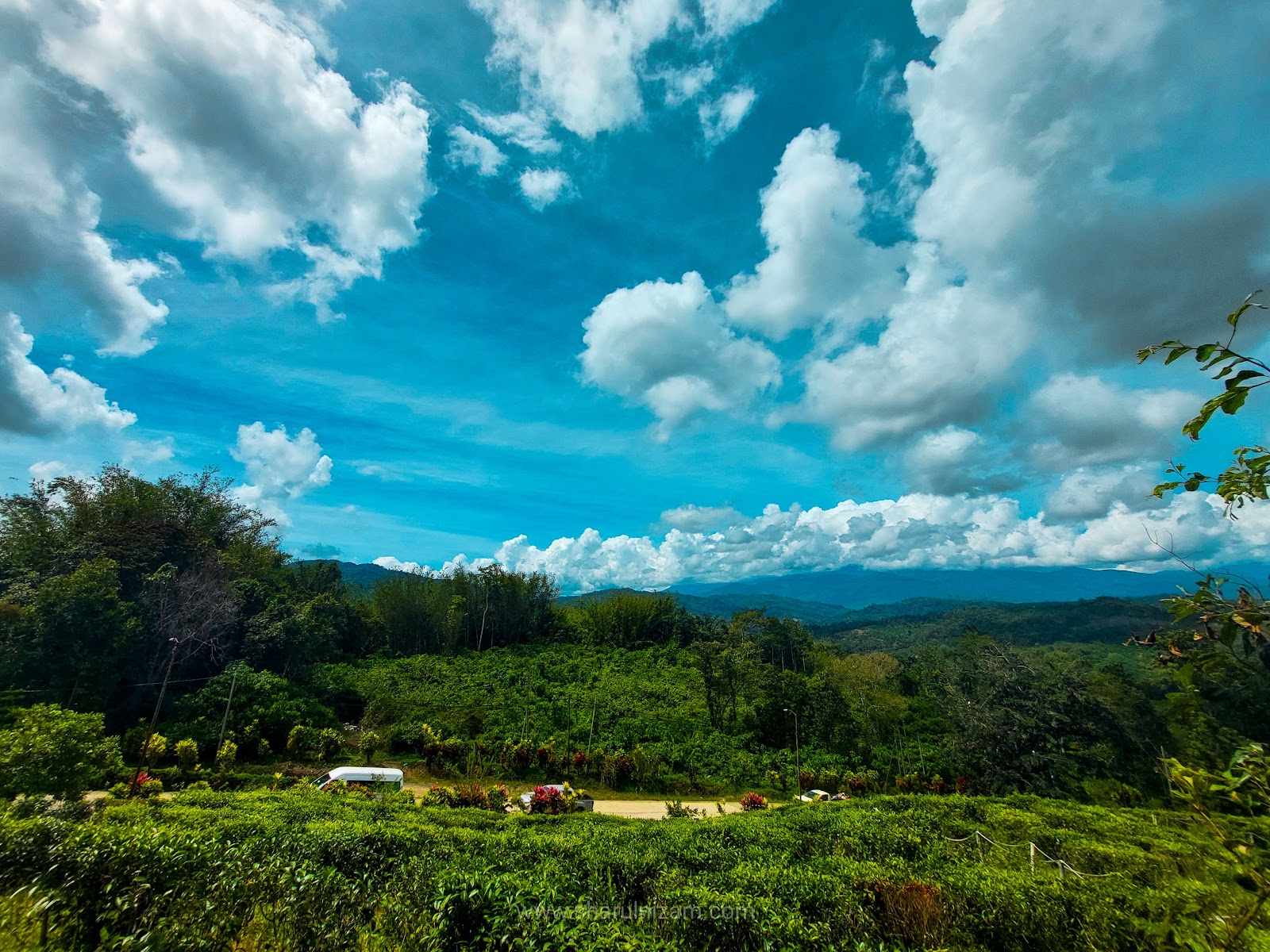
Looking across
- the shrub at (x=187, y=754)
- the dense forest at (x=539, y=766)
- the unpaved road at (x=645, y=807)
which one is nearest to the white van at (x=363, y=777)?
the dense forest at (x=539, y=766)

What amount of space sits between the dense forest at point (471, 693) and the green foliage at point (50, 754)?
1046 cm

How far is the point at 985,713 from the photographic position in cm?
2211

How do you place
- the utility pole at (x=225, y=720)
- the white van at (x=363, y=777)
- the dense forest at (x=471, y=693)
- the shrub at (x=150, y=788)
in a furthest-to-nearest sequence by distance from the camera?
1. the dense forest at (x=471, y=693)
2. the utility pole at (x=225, y=720)
3. the white van at (x=363, y=777)
4. the shrub at (x=150, y=788)

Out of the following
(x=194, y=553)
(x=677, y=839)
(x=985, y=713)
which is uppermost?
(x=194, y=553)

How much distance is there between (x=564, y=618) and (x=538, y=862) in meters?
50.4

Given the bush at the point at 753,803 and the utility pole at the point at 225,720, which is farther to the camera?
the utility pole at the point at 225,720

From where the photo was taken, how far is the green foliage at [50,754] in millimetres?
9055

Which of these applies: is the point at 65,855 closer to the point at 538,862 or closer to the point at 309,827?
the point at 309,827

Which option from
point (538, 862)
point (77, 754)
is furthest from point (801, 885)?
point (77, 754)

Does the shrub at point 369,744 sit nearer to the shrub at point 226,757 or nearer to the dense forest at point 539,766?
the dense forest at point 539,766

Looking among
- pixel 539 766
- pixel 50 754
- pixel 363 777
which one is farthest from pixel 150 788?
pixel 539 766

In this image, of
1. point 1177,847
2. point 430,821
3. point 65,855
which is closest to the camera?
point 65,855

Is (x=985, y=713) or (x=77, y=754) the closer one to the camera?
(x=77, y=754)

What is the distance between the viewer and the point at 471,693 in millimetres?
31719
